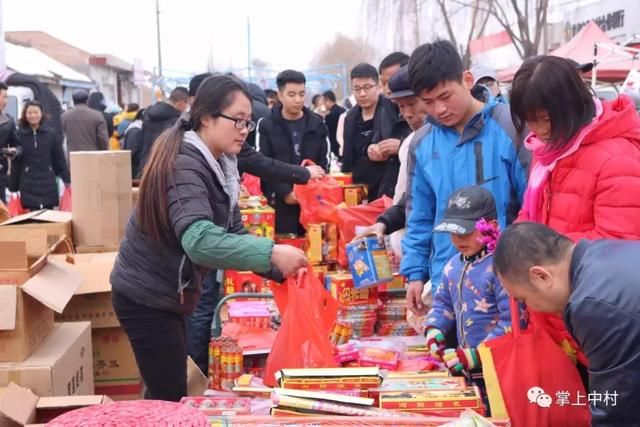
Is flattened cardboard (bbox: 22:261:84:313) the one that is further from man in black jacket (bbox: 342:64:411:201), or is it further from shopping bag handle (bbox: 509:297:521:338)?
man in black jacket (bbox: 342:64:411:201)

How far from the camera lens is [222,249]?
256cm

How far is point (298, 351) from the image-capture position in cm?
282

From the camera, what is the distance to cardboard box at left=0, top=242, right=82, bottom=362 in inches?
130

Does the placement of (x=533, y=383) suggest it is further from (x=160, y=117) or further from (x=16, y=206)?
(x=16, y=206)

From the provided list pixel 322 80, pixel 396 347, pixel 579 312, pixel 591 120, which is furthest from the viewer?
pixel 322 80

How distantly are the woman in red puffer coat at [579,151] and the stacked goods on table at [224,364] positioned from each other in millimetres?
1354

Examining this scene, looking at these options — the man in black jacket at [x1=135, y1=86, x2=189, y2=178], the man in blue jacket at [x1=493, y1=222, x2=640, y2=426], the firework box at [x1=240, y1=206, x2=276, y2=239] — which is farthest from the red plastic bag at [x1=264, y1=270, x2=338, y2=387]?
the man in black jacket at [x1=135, y1=86, x2=189, y2=178]

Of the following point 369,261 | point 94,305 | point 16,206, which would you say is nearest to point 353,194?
point 369,261

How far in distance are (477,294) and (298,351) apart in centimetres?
A: 68

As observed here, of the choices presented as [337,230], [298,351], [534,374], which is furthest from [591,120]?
[337,230]

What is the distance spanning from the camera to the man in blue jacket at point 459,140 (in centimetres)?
302

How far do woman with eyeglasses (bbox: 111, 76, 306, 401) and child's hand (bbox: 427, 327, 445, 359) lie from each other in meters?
0.62

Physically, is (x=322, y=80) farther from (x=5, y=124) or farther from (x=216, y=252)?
(x=216, y=252)

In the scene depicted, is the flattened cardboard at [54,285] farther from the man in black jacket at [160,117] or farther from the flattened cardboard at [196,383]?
the man in black jacket at [160,117]
